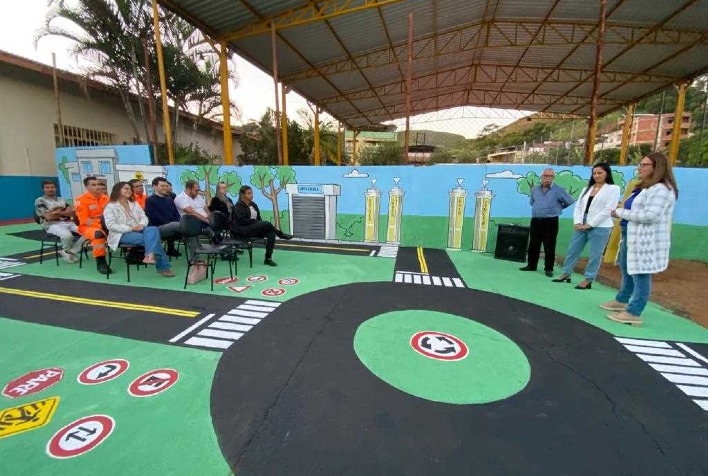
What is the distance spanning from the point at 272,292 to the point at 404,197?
4108mm

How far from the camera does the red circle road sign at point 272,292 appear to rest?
4.09 meters

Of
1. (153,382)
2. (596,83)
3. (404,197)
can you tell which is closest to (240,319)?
(153,382)

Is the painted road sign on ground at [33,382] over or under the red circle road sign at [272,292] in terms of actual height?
under

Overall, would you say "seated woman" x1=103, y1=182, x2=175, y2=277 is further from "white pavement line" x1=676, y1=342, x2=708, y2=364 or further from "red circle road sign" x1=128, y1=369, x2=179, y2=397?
"white pavement line" x1=676, y1=342, x2=708, y2=364

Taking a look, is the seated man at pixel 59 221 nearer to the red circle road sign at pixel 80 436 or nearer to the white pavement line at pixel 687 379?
the red circle road sign at pixel 80 436

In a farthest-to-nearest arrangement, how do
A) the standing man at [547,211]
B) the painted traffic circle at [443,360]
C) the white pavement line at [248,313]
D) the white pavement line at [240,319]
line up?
1. the standing man at [547,211]
2. the white pavement line at [248,313]
3. the white pavement line at [240,319]
4. the painted traffic circle at [443,360]

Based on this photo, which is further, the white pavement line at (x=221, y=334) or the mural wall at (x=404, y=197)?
the mural wall at (x=404, y=197)

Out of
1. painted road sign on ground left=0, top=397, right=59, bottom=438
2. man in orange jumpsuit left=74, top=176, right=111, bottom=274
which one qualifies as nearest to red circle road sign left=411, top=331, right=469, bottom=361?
painted road sign on ground left=0, top=397, right=59, bottom=438

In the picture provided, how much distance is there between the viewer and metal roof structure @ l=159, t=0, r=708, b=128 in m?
9.61

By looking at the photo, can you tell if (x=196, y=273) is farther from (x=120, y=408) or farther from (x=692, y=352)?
(x=692, y=352)

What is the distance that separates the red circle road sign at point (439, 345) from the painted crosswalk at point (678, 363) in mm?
1562

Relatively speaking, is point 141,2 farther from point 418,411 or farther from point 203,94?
point 418,411

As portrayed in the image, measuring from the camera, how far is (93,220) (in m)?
4.77

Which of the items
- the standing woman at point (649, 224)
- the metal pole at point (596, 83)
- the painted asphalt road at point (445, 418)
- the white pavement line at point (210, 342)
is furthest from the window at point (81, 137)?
the metal pole at point (596, 83)
